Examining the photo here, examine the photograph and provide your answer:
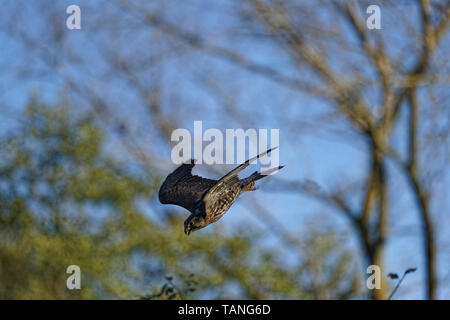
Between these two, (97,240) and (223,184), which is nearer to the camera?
(223,184)

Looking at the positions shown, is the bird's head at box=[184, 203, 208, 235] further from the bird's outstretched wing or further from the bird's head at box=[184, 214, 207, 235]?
the bird's outstretched wing

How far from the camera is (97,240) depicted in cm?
1277

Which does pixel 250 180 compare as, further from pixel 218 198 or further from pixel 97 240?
pixel 97 240

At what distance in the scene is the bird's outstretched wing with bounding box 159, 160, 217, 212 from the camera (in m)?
5.69

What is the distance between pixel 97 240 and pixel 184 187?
24.3 ft

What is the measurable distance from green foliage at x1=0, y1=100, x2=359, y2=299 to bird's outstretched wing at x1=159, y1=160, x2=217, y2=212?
5.59 m

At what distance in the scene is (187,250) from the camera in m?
12.4

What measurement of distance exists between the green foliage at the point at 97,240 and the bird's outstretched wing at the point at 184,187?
5.59m

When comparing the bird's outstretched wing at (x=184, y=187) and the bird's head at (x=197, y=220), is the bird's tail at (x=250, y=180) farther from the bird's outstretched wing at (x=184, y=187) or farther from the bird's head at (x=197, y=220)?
the bird's outstretched wing at (x=184, y=187)

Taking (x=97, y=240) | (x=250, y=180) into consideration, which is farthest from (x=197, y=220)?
(x=97, y=240)

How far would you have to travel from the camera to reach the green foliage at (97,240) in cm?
1206

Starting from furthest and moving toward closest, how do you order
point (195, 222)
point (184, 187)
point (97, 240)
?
point (97, 240) → point (184, 187) → point (195, 222)

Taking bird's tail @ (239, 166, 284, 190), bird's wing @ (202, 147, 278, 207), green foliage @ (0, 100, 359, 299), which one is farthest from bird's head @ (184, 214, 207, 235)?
green foliage @ (0, 100, 359, 299)

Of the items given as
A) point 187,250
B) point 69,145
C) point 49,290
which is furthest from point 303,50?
point 49,290
